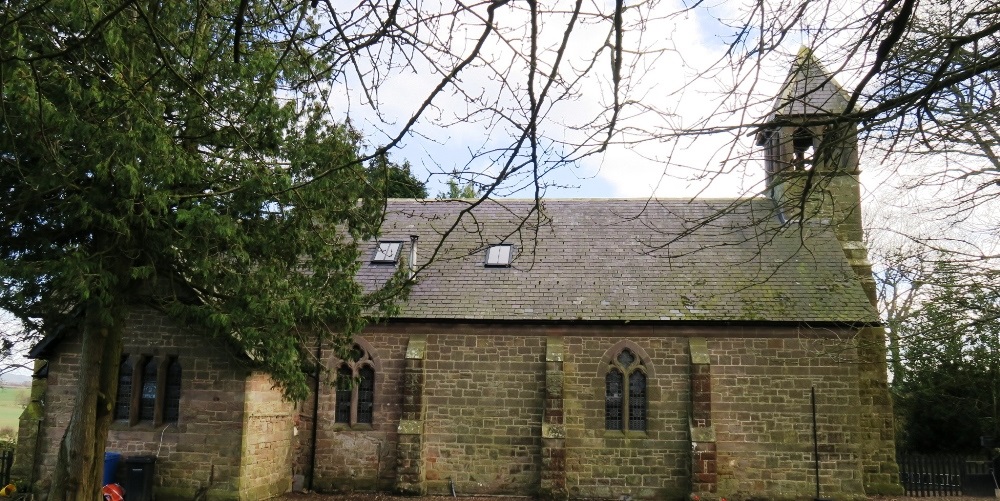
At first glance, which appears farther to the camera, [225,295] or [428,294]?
[428,294]

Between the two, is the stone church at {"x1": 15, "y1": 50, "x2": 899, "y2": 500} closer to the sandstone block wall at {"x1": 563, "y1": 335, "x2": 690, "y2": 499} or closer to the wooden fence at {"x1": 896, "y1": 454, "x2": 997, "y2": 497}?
the sandstone block wall at {"x1": 563, "y1": 335, "x2": 690, "y2": 499}

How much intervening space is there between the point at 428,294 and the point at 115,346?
722cm

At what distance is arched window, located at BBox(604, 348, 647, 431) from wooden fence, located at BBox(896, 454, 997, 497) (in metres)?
7.31

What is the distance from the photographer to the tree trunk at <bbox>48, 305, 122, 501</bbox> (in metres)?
10.6

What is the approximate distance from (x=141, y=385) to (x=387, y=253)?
20.7ft

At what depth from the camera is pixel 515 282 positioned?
57.2 ft

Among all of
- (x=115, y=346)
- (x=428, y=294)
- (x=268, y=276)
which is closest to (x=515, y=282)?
(x=428, y=294)

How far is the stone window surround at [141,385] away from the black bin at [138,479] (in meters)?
0.83

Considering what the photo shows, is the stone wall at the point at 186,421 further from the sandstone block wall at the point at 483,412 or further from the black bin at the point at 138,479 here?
the sandstone block wall at the point at 483,412

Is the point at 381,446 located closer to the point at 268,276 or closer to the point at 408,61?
the point at 268,276

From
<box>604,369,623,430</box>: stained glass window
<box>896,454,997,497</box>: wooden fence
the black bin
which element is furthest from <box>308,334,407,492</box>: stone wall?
<box>896,454,997,497</box>: wooden fence

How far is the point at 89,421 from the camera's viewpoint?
35.3 ft

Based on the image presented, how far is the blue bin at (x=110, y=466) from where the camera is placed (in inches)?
534

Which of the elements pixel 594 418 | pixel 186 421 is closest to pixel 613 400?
pixel 594 418
